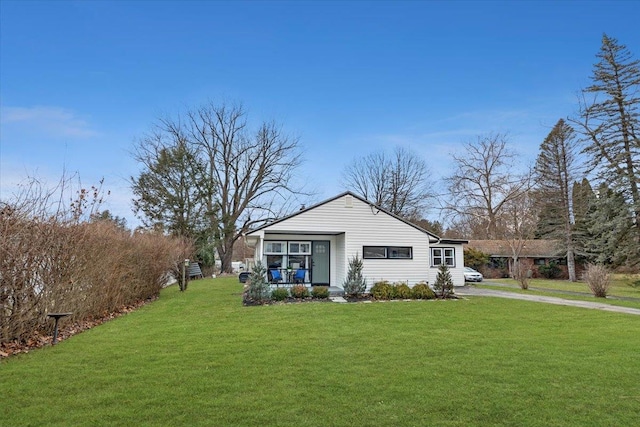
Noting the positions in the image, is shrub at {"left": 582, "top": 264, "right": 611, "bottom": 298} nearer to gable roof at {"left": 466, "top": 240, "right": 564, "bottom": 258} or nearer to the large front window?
the large front window

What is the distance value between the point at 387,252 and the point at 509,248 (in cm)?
2350

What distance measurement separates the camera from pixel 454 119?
19.9 m

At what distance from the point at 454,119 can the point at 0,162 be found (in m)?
18.9

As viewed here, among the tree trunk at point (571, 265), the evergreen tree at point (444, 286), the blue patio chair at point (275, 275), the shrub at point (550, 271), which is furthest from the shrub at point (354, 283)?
the shrub at point (550, 271)

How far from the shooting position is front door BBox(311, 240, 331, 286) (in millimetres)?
18625

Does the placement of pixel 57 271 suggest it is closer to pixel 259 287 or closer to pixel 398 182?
pixel 259 287

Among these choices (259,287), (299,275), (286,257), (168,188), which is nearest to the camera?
(259,287)

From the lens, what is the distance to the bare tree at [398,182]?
37.6 metres

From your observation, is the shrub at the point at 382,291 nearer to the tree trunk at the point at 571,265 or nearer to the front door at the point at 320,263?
the front door at the point at 320,263

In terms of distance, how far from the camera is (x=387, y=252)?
57.3ft

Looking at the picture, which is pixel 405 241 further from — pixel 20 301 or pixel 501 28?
pixel 20 301

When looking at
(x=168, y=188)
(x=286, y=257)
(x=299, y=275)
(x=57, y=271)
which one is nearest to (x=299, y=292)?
(x=299, y=275)

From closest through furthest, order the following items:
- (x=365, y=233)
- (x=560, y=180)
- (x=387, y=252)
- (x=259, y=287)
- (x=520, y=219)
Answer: (x=259, y=287) < (x=365, y=233) < (x=387, y=252) < (x=560, y=180) < (x=520, y=219)

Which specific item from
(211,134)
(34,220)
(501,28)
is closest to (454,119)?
(501,28)
